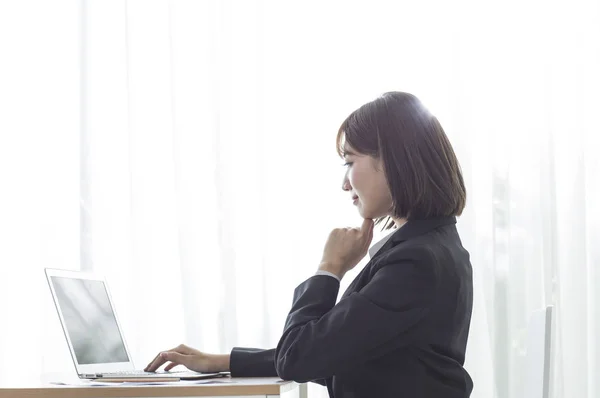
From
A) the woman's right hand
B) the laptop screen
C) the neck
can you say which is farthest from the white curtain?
the neck

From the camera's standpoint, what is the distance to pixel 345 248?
1.42 metres

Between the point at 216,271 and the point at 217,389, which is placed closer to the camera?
the point at 217,389

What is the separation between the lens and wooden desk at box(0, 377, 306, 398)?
126 centimetres

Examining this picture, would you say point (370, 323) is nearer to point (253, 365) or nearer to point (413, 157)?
point (413, 157)

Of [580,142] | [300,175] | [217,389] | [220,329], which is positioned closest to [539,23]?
[580,142]

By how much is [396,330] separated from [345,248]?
0.81 feet

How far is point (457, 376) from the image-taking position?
125 cm

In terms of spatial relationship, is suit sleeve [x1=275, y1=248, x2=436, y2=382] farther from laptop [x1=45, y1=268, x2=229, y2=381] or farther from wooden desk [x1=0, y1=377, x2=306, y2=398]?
laptop [x1=45, y1=268, x2=229, y2=381]

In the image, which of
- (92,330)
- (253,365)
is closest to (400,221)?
(253,365)

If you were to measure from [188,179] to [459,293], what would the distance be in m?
1.46

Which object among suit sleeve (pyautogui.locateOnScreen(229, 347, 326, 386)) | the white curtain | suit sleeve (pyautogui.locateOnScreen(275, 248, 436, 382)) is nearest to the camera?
suit sleeve (pyautogui.locateOnScreen(275, 248, 436, 382))

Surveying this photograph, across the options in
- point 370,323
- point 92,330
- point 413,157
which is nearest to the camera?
point 370,323

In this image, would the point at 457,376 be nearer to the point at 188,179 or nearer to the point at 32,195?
the point at 188,179

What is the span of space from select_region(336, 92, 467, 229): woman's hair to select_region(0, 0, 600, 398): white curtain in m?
1.04
